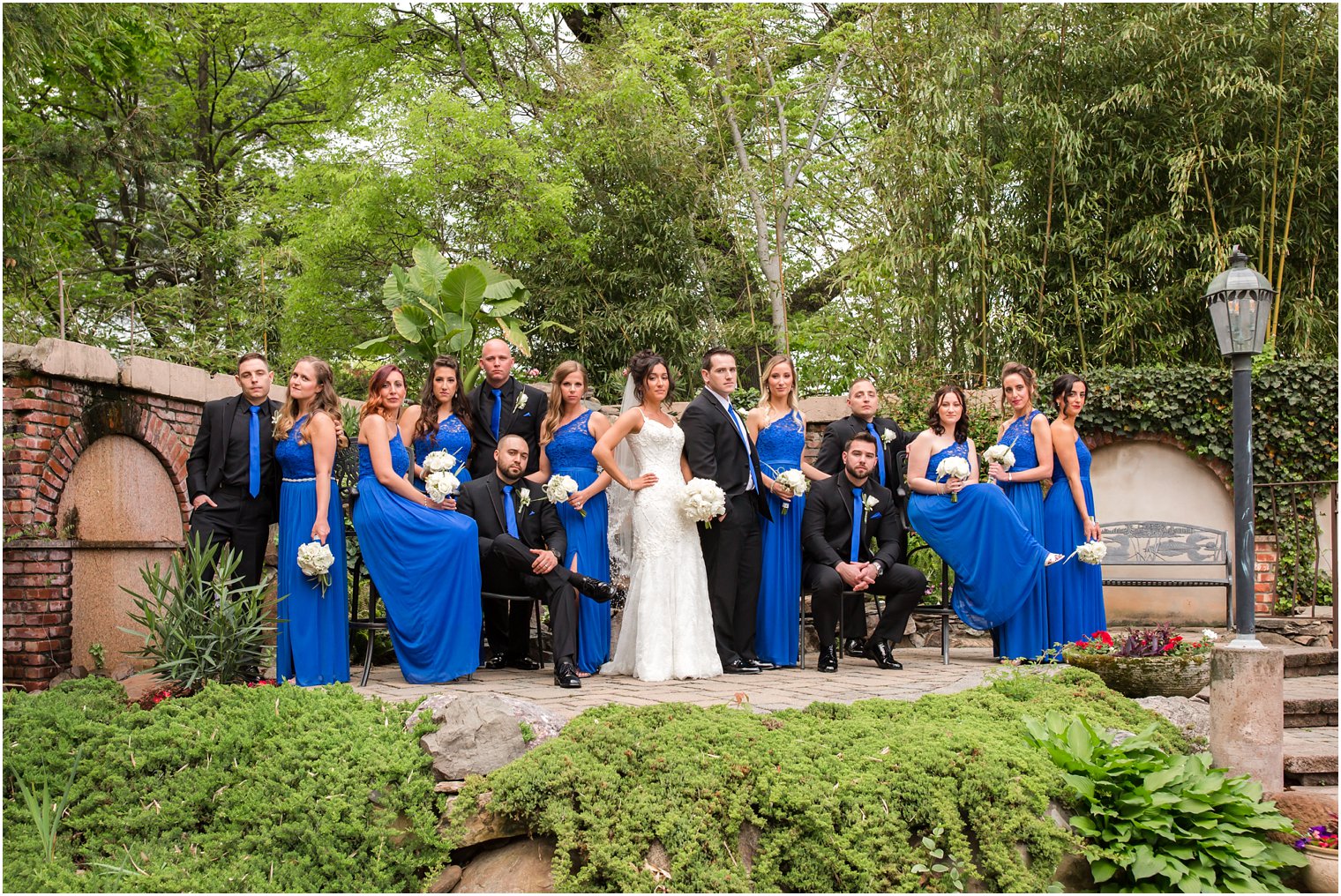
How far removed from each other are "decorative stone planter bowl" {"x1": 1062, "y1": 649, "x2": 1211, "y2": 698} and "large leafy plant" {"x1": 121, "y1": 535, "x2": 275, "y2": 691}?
439 cm

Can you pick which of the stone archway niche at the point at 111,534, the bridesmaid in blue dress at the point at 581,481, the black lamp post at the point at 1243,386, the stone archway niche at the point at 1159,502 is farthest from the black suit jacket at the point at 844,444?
the stone archway niche at the point at 111,534

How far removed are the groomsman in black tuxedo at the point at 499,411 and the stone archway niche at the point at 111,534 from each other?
2.20 meters

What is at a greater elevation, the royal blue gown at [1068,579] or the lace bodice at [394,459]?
the lace bodice at [394,459]

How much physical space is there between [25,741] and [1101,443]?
8429mm

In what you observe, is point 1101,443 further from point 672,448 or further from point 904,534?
point 672,448

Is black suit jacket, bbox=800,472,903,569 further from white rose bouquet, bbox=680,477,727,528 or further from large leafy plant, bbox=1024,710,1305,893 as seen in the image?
large leafy plant, bbox=1024,710,1305,893

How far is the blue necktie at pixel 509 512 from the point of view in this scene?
6.60m

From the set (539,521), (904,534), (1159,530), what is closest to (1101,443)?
(1159,530)

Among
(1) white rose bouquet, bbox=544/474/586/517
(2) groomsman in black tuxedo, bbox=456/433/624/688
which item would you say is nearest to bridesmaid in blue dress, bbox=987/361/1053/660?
(2) groomsman in black tuxedo, bbox=456/433/624/688

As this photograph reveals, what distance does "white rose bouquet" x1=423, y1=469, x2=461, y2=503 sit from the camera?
6238mm

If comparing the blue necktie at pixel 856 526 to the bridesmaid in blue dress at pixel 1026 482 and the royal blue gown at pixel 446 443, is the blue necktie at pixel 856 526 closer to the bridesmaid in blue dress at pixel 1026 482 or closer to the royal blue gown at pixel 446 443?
the bridesmaid in blue dress at pixel 1026 482

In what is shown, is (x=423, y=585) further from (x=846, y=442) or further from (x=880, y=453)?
(x=880, y=453)

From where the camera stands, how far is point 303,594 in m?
6.15

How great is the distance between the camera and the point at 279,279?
51.3 feet
